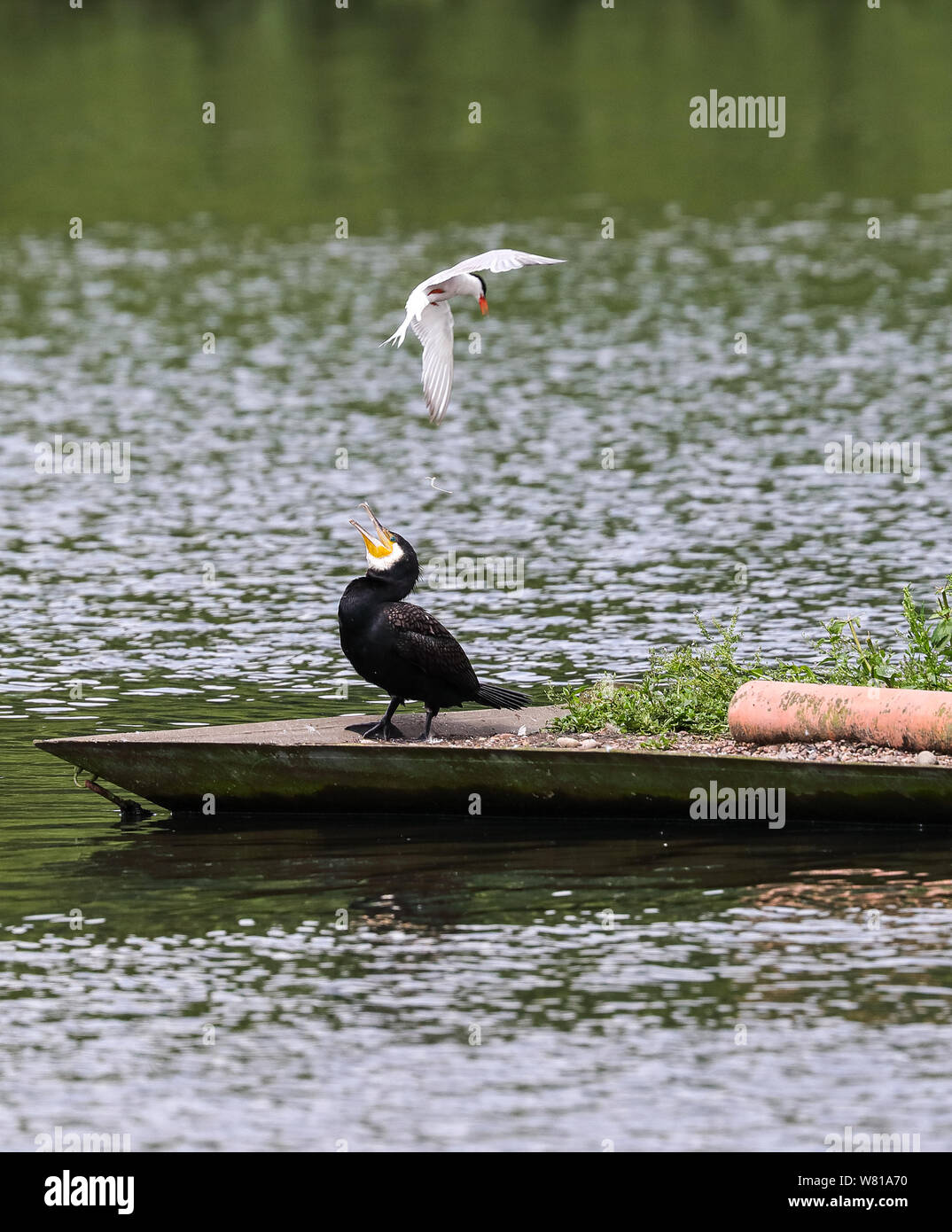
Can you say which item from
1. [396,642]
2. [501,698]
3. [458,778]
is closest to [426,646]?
[396,642]

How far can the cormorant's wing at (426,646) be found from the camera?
1964cm

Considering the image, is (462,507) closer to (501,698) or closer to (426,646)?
(501,698)

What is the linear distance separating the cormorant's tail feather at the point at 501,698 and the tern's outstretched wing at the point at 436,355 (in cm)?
236

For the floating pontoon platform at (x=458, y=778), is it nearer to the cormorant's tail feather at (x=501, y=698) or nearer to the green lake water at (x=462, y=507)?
the green lake water at (x=462, y=507)

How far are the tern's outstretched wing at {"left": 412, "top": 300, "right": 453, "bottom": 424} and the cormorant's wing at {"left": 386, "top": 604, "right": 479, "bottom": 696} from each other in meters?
1.60

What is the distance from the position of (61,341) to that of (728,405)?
48.0 ft

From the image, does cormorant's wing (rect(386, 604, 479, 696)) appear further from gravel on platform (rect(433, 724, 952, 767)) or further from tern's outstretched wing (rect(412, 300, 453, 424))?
tern's outstretched wing (rect(412, 300, 453, 424))

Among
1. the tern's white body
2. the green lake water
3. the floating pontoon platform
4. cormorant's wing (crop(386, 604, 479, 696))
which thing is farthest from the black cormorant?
the tern's white body

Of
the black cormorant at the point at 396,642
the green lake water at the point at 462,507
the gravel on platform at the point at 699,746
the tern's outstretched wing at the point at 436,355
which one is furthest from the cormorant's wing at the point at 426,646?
the tern's outstretched wing at the point at 436,355

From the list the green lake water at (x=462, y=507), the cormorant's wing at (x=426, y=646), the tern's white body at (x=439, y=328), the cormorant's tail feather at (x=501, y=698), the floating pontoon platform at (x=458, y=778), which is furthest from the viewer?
the cormorant's tail feather at (x=501, y=698)

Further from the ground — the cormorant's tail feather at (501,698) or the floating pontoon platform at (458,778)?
the cormorant's tail feather at (501,698)

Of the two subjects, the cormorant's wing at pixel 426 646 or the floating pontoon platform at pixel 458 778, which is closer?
the floating pontoon platform at pixel 458 778

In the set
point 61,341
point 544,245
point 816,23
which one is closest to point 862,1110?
point 61,341

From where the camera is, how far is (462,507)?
3559 centimetres
